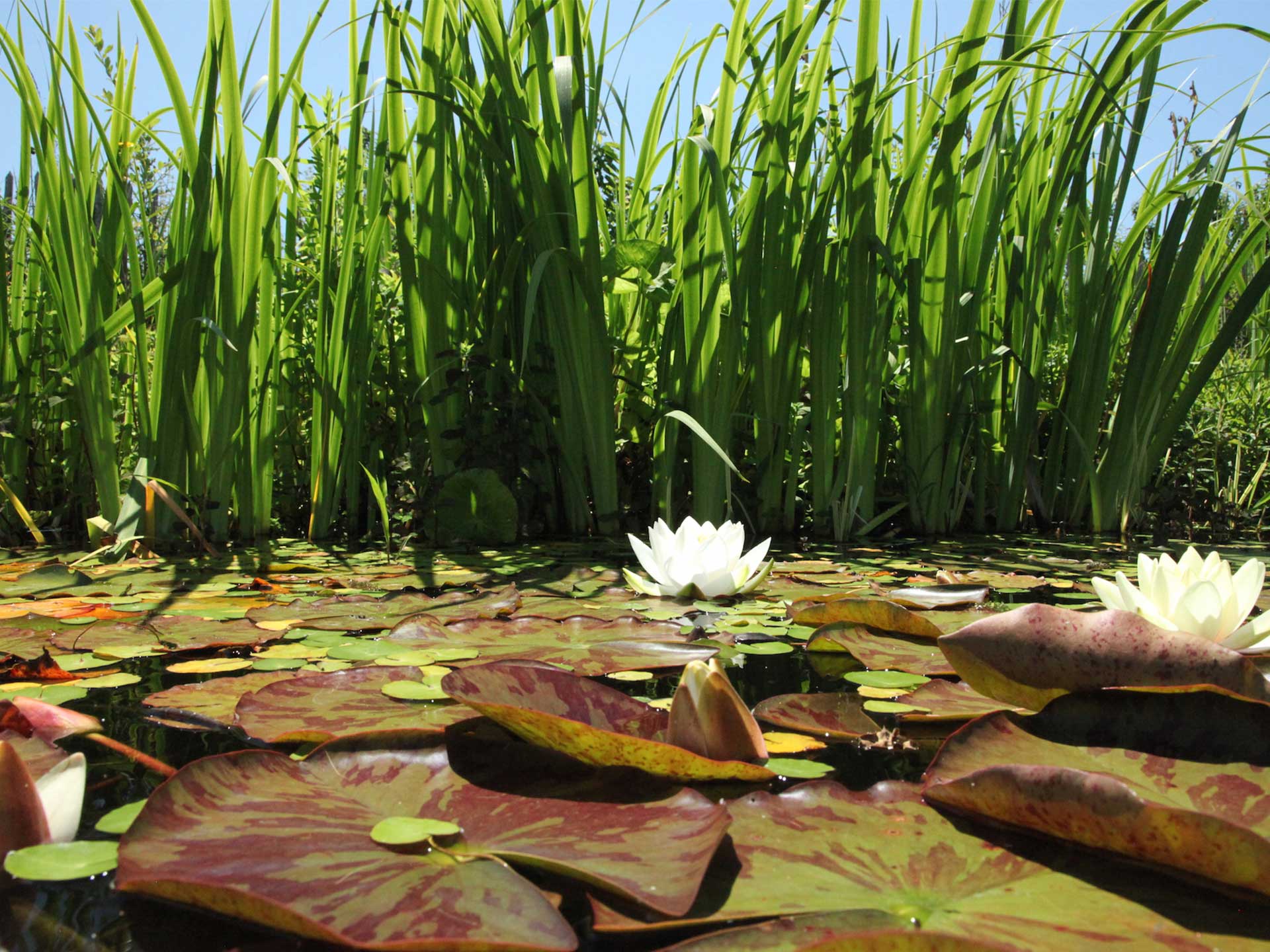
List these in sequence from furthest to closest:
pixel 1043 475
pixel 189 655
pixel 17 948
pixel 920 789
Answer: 1. pixel 1043 475
2. pixel 189 655
3. pixel 920 789
4. pixel 17 948

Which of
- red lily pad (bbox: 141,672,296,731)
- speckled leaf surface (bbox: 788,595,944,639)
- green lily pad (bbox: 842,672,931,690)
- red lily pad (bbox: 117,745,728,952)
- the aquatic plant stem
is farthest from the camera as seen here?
speckled leaf surface (bbox: 788,595,944,639)

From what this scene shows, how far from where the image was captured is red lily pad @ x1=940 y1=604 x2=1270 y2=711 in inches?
24.5

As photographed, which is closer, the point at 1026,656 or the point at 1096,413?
the point at 1026,656

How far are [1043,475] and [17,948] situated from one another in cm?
265

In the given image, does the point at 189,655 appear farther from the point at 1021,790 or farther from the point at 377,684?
the point at 1021,790

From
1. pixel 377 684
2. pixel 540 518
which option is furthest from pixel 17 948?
pixel 540 518

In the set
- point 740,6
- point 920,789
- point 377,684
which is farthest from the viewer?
point 740,6

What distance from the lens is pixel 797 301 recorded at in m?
2.08

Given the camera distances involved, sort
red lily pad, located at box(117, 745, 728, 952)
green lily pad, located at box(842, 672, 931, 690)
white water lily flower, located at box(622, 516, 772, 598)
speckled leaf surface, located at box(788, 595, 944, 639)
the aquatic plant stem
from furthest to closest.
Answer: white water lily flower, located at box(622, 516, 772, 598) < speckled leaf surface, located at box(788, 595, 944, 639) < green lily pad, located at box(842, 672, 931, 690) < the aquatic plant stem < red lily pad, located at box(117, 745, 728, 952)

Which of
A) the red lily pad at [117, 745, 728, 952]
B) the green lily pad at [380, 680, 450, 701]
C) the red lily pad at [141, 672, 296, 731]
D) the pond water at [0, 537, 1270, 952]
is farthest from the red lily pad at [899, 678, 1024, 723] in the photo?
the red lily pad at [141, 672, 296, 731]

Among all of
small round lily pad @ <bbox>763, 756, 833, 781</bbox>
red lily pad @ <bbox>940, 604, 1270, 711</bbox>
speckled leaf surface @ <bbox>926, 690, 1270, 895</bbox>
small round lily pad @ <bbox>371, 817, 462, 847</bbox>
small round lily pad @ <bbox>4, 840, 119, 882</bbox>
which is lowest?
small round lily pad @ <bbox>763, 756, 833, 781</bbox>

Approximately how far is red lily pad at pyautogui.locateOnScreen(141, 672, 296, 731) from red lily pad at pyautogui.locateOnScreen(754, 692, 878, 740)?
1.44 ft

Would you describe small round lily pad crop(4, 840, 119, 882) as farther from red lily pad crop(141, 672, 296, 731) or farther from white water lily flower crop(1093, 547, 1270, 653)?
white water lily flower crop(1093, 547, 1270, 653)

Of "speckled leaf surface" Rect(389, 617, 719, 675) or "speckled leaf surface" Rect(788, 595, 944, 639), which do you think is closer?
"speckled leaf surface" Rect(389, 617, 719, 675)
